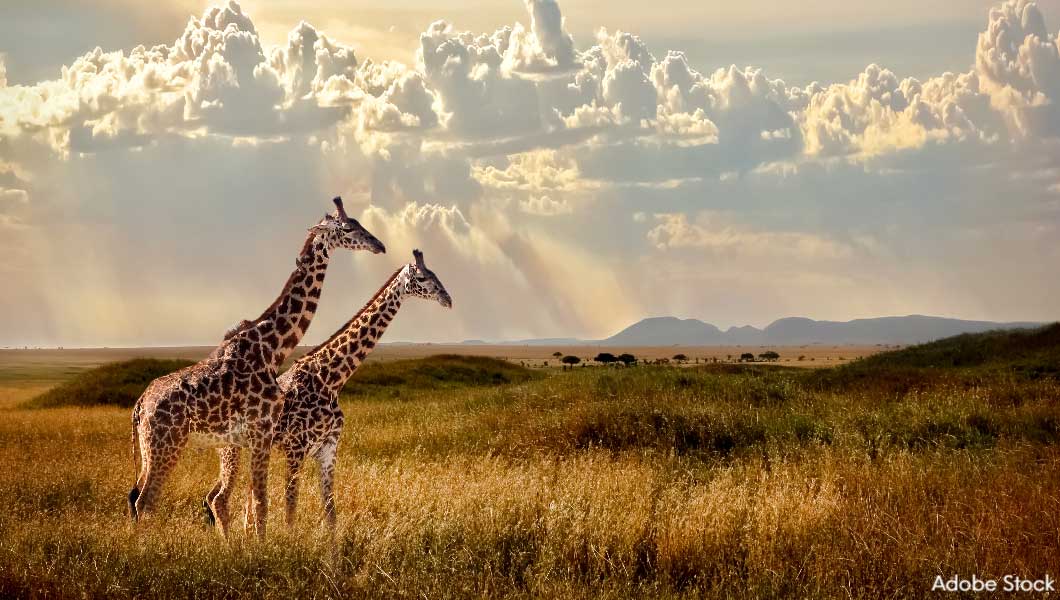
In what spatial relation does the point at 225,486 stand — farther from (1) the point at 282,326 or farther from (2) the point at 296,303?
(2) the point at 296,303

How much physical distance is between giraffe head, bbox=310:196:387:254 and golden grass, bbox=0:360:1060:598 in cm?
279

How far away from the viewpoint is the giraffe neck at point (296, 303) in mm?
8492

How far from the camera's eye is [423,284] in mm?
8578

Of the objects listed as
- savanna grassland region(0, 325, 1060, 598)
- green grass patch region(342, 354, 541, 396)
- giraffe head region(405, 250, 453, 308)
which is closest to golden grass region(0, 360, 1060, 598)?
savanna grassland region(0, 325, 1060, 598)

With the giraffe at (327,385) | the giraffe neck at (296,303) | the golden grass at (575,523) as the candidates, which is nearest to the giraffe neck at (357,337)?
the giraffe at (327,385)

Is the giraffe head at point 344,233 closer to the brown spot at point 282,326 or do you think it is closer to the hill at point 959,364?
the brown spot at point 282,326

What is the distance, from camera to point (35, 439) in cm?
2073

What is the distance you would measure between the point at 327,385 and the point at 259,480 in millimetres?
1319

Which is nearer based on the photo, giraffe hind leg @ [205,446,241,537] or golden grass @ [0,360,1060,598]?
golden grass @ [0,360,1060,598]

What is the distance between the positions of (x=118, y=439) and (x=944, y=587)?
17.9 metres

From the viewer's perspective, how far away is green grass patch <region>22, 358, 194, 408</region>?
33.1 m

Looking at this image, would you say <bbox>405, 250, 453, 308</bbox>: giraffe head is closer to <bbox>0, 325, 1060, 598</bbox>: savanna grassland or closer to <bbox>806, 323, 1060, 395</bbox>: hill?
<bbox>0, 325, 1060, 598</bbox>: savanna grassland

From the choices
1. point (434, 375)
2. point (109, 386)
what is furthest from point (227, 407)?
point (434, 375)

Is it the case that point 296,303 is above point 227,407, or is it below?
above
